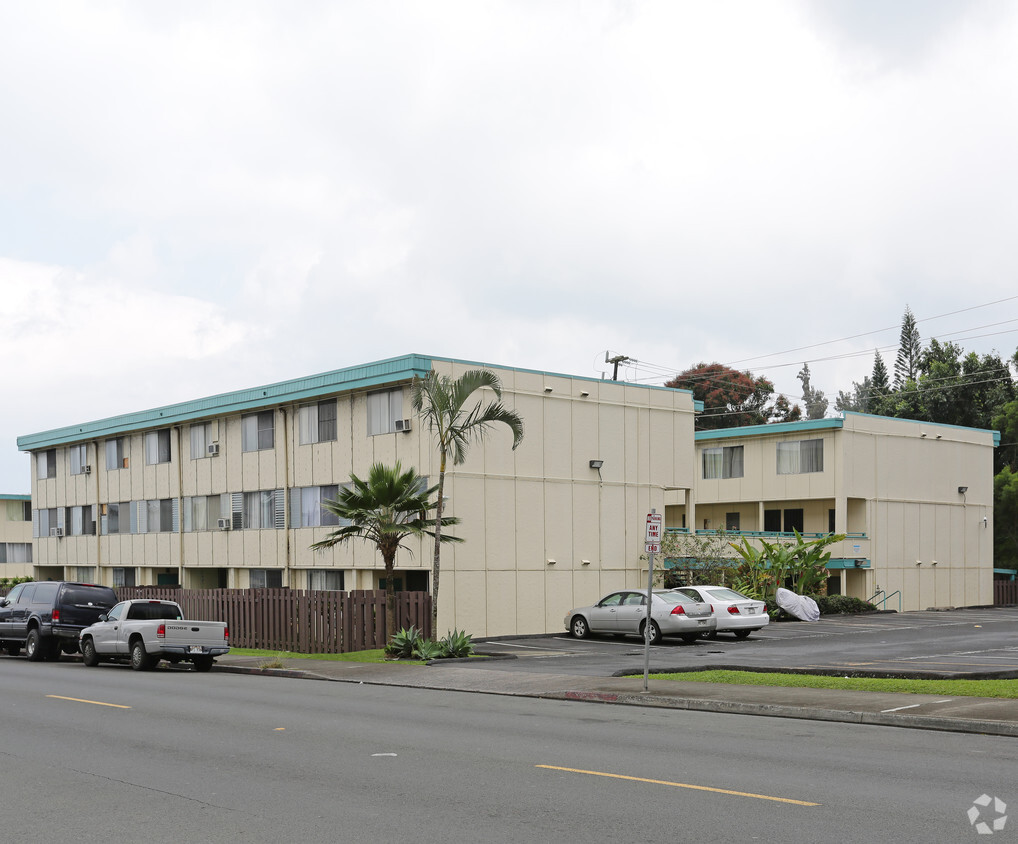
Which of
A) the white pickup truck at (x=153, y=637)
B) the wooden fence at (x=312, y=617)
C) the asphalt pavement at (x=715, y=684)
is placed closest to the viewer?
the asphalt pavement at (x=715, y=684)

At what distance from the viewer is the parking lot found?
20927 millimetres

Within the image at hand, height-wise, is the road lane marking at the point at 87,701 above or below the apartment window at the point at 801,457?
below

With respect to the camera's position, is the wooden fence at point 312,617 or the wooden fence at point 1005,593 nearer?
the wooden fence at point 312,617

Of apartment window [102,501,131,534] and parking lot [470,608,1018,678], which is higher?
apartment window [102,501,131,534]

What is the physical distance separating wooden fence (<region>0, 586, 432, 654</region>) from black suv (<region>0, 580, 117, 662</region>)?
3507mm

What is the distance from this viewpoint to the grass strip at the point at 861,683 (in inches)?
623

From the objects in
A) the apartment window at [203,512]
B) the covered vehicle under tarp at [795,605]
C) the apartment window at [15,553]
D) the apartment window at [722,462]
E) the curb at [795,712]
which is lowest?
the apartment window at [15,553]

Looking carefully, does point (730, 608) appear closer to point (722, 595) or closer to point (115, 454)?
point (722, 595)

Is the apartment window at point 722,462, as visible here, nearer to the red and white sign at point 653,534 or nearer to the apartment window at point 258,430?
the apartment window at point 258,430

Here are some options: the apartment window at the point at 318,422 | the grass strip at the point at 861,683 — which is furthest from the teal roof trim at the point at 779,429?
the grass strip at the point at 861,683

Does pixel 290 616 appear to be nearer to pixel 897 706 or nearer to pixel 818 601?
pixel 897 706

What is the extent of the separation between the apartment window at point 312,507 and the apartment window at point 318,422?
1.46 m

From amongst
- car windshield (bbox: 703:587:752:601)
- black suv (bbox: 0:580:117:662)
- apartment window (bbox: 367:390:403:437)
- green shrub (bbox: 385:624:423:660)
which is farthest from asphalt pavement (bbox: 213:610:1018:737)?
apartment window (bbox: 367:390:403:437)
